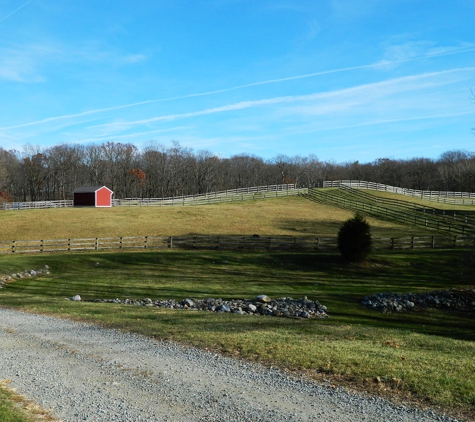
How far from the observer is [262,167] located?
128 metres

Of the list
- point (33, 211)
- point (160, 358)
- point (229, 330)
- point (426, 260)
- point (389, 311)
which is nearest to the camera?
point (160, 358)

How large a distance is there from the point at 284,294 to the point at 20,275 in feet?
46.3

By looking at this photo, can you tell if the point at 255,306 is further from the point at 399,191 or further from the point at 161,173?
the point at 161,173

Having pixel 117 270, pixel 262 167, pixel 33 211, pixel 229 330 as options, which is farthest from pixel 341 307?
pixel 262 167

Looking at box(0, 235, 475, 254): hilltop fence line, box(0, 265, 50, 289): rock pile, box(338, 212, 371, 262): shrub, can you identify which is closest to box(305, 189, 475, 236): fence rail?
box(0, 235, 475, 254): hilltop fence line

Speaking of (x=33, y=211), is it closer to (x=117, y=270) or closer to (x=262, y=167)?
(x=117, y=270)

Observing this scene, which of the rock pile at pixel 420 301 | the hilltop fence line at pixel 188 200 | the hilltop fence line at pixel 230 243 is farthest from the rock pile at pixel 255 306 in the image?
the hilltop fence line at pixel 188 200

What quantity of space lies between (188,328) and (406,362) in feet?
17.0

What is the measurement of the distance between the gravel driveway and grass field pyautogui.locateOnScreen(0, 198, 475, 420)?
696mm

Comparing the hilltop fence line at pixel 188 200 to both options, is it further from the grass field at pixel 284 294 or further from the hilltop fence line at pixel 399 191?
the grass field at pixel 284 294

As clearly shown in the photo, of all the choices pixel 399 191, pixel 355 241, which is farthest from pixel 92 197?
pixel 399 191

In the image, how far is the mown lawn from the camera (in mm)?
7828

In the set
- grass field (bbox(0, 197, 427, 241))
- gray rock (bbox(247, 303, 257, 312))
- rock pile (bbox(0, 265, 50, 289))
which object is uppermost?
grass field (bbox(0, 197, 427, 241))

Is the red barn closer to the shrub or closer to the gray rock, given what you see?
the shrub
